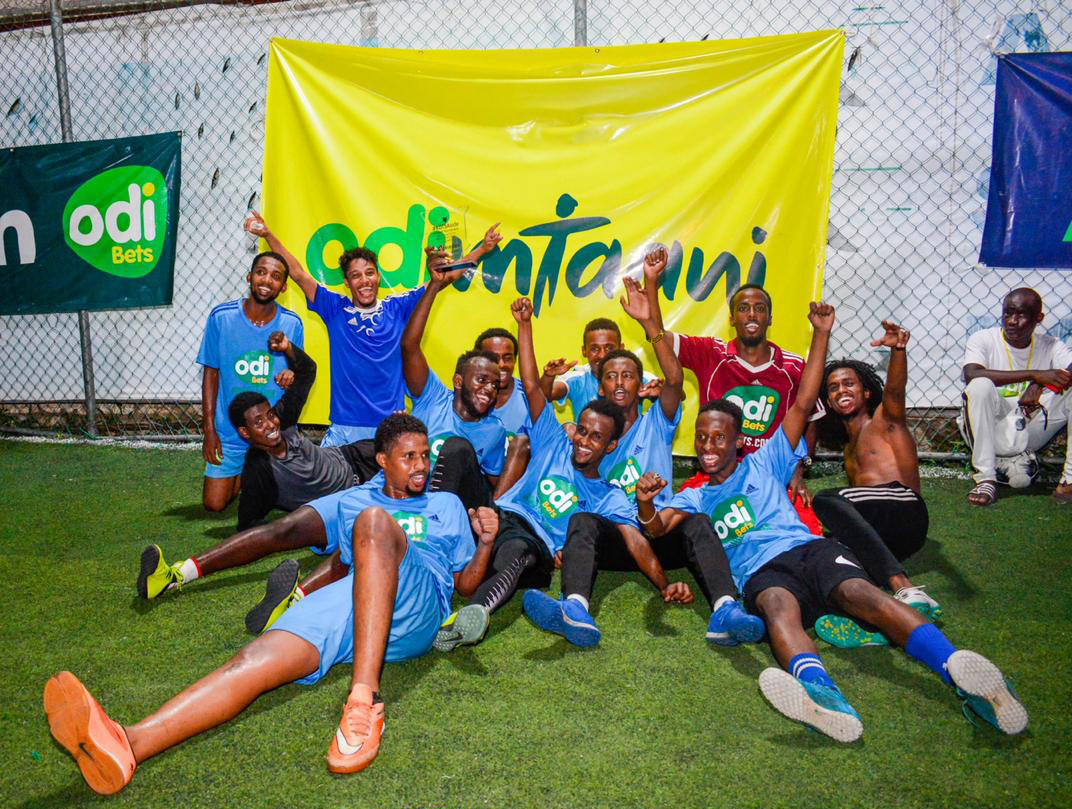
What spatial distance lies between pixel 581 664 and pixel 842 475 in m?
2.98

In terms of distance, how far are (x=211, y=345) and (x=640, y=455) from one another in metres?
2.54

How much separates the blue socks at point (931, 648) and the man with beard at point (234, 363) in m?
3.43

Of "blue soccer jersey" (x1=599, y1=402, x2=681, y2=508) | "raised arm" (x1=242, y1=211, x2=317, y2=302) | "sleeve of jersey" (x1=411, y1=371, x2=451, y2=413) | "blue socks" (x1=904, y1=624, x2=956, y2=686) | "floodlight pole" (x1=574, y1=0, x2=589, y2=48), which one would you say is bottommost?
"blue socks" (x1=904, y1=624, x2=956, y2=686)

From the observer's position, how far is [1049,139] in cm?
489

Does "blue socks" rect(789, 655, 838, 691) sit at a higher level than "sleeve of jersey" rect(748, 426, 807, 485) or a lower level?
lower

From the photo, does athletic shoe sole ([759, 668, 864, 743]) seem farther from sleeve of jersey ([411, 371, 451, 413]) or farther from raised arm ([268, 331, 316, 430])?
raised arm ([268, 331, 316, 430])

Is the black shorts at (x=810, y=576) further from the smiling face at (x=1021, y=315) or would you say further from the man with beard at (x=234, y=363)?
the man with beard at (x=234, y=363)

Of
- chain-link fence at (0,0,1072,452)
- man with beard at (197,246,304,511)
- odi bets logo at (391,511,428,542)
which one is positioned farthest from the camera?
chain-link fence at (0,0,1072,452)

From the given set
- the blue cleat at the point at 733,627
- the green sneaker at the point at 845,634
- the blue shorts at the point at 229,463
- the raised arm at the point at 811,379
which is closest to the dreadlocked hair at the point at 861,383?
the raised arm at the point at 811,379

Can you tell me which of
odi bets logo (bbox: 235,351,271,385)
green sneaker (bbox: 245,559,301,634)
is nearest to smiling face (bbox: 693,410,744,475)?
green sneaker (bbox: 245,559,301,634)

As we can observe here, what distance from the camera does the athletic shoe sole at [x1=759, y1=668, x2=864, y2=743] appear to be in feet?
7.47

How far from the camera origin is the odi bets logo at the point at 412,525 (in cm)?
297

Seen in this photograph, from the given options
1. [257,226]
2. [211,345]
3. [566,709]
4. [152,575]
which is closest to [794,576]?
[566,709]

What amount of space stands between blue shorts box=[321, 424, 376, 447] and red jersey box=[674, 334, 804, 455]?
6.02 feet
